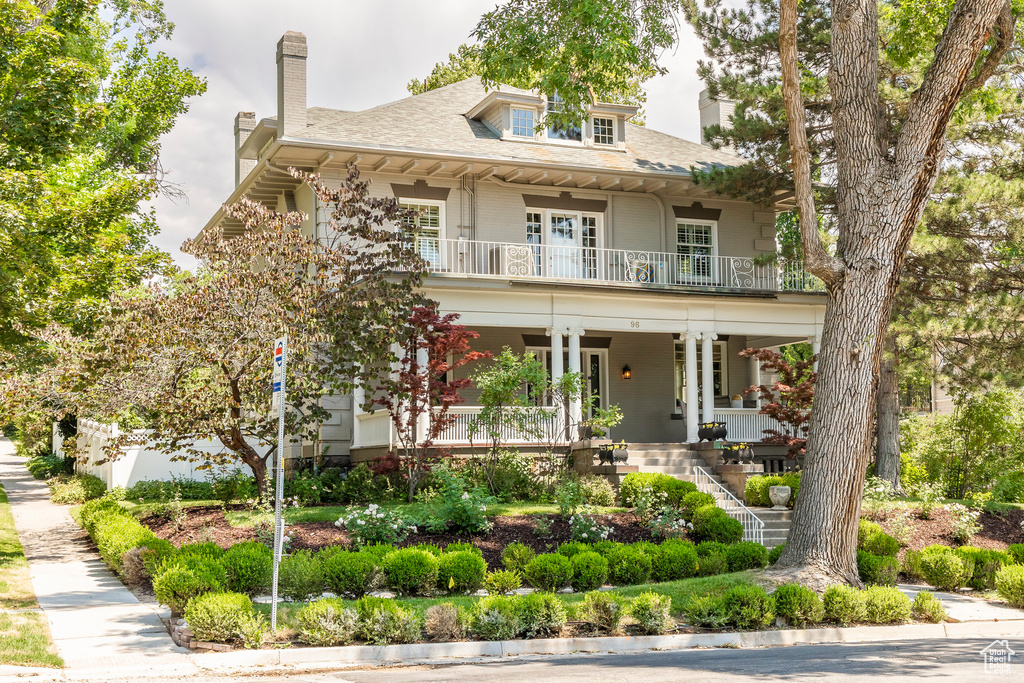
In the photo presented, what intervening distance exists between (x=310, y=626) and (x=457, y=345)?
895 centimetres

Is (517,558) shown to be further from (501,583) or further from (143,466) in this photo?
(143,466)

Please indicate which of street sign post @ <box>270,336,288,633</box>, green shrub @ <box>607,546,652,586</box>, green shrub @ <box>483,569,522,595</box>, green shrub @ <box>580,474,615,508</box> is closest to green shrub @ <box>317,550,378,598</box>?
street sign post @ <box>270,336,288,633</box>

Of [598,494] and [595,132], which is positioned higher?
[595,132]

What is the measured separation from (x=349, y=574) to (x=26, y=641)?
3.37 m

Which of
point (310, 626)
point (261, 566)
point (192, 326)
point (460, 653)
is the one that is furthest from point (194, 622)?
point (192, 326)

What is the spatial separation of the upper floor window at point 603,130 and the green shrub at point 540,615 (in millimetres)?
17487

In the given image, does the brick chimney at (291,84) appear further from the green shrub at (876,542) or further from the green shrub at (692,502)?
the green shrub at (876,542)

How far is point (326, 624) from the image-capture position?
8.78m

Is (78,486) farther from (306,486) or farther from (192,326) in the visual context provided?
(192,326)

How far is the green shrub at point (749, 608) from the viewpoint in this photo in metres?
9.93

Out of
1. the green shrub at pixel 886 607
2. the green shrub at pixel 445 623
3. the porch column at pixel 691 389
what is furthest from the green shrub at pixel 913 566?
the porch column at pixel 691 389

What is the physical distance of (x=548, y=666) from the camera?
8.27 m

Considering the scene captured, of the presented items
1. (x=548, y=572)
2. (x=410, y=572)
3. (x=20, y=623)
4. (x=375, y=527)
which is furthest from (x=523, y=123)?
(x=20, y=623)

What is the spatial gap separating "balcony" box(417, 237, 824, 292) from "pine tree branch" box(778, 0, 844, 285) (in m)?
8.27
